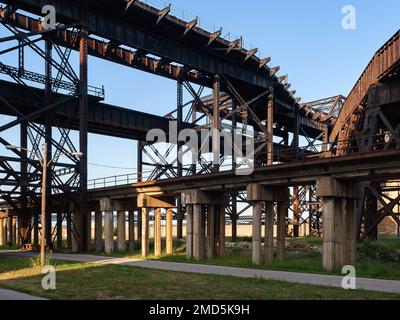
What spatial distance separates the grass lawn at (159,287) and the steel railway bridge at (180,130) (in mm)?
7370

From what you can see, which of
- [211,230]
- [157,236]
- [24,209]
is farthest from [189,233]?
[24,209]

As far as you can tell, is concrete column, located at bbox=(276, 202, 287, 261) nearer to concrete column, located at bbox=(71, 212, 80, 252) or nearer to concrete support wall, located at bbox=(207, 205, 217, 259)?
concrete support wall, located at bbox=(207, 205, 217, 259)

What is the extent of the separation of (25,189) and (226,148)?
75.7 feet

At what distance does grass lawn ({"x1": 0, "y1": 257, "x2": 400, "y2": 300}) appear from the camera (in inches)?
610

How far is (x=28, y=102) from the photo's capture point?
41.3 m

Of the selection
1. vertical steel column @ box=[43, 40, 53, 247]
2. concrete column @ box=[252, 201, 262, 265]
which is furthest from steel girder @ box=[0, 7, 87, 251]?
concrete column @ box=[252, 201, 262, 265]

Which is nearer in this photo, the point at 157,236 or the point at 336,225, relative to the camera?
the point at 336,225

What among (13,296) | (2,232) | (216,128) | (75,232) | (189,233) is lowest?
(2,232)

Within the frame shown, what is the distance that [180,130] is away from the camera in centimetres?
5116

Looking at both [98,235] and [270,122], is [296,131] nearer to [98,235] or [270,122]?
[270,122]

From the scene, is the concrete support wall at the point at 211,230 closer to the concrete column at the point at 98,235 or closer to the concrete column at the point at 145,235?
the concrete column at the point at 145,235

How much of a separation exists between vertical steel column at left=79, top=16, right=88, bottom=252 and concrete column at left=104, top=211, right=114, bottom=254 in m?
1.75

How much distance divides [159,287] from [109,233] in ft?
80.1

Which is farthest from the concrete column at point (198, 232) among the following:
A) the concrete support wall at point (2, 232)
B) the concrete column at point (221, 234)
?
the concrete support wall at point (2, 232)
